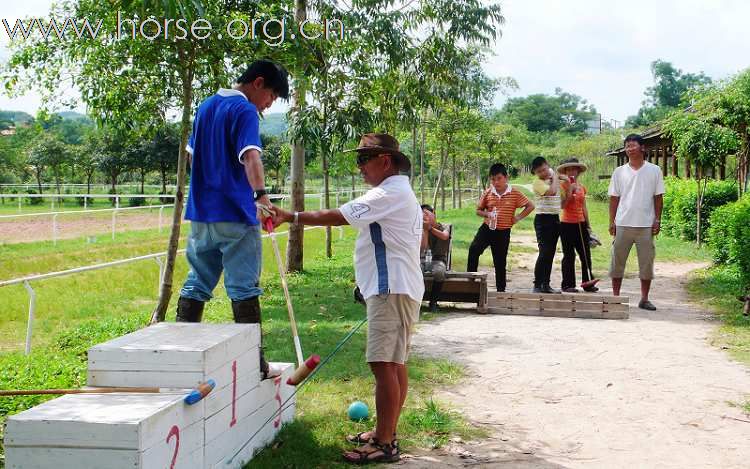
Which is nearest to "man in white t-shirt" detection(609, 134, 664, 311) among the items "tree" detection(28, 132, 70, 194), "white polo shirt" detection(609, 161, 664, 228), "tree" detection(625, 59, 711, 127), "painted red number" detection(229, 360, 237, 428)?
"white polo shirt" detection(609, 161, 664, 228)

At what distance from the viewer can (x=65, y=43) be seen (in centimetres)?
859

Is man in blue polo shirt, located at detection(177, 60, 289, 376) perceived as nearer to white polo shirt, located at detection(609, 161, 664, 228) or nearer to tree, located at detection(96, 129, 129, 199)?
white polo shirt, located at detection(609, 161, 664, 228)

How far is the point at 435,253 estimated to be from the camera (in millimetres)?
10547

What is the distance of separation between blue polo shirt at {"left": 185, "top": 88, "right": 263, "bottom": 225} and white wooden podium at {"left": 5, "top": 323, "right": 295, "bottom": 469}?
71 cm

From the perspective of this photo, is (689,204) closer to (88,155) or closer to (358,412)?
(358,412)

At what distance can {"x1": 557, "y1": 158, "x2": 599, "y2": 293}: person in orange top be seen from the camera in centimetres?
1047

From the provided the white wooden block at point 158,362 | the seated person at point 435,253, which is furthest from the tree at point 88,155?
the white wooden block at point 158,362

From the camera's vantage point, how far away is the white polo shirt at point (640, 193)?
9.22 metres

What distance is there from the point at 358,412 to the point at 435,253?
5677 millimetres

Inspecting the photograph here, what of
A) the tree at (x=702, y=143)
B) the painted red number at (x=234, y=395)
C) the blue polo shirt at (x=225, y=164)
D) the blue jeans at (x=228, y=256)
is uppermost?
the tree at (x=702, y=143)

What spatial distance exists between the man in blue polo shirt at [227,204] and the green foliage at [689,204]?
1454cm

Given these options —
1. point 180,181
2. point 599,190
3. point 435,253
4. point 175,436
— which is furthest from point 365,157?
point 599,190

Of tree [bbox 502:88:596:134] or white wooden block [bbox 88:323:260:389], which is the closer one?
white wooden block [bbox 88:323:260:389]

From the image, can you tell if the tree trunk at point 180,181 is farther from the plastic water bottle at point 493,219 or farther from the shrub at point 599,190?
the shrub at point 599,190
